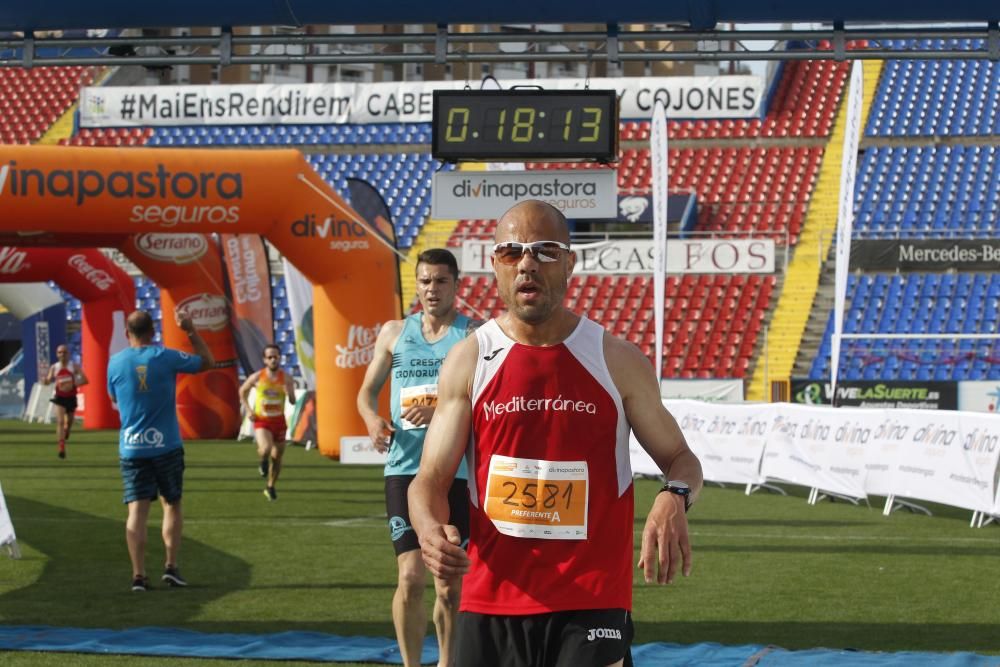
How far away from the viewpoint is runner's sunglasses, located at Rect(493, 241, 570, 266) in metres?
3.98

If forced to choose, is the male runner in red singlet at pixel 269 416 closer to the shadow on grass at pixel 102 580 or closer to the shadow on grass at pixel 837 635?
the shadow on grass at pixel 102 580

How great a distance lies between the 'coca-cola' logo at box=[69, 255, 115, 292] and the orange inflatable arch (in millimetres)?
10804

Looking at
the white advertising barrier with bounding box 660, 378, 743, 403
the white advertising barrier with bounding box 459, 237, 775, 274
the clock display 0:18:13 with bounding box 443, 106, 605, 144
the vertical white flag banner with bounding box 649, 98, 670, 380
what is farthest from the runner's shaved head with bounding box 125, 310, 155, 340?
the white advertising barrier with bounding box 459, 237, 775, 274

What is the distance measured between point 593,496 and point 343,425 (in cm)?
1559

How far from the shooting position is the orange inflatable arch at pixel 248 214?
16375 millimetres

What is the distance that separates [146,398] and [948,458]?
28.3 ft

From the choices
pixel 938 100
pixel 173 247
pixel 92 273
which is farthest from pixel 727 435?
pixel 938 100

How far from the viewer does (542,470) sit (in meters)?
3.96

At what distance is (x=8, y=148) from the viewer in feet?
53.3

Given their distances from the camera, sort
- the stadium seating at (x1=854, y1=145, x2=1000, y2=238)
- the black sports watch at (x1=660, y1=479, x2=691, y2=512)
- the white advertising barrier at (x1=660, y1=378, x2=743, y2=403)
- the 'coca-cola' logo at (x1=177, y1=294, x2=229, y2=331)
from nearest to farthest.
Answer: the black sports watch at (x1=660, y1=479, x2=691, y2=512), the 'coca-cola' logo at (x1=177, y1=294, x2=229, y2=331), the white advertising barrier at (x1=660, y1=378, x2=743, y2=403), the stadium seating at (x1=854, y1=145, x2=1000, y2=238)

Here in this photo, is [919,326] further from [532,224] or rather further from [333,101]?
[532,224]

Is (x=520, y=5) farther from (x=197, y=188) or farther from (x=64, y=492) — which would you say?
(x=64, y=492)

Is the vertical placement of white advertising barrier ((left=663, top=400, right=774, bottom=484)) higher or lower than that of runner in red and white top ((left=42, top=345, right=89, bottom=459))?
lower

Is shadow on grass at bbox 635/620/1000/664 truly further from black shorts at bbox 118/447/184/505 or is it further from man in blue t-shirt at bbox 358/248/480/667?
black shorts at bbox 118/447/184/505
